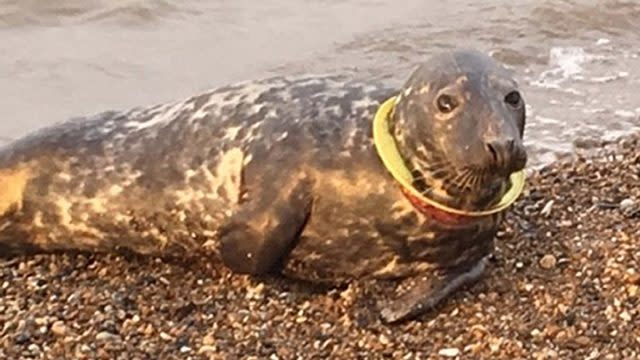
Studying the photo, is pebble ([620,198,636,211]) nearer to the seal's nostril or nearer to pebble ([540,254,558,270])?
pebble ([540,254,558,270])

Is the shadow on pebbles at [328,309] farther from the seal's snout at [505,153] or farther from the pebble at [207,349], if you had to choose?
the seal's snout at [505,153]

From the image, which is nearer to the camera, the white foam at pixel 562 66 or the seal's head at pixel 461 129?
the seal's head at pixel 461 129

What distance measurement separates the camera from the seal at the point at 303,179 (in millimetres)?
4828

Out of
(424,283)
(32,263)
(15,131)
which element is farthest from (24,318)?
(15,131)

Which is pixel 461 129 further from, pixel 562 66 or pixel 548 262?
pixel 562 66

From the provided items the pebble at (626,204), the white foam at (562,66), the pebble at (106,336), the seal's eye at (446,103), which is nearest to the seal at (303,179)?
the seal's eye at (446,103)

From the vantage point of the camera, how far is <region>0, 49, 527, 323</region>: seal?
15.8 ft

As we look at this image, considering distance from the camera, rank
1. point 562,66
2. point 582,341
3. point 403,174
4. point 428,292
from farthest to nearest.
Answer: point 562,66, point 428,292, point 403,174, point 582,341

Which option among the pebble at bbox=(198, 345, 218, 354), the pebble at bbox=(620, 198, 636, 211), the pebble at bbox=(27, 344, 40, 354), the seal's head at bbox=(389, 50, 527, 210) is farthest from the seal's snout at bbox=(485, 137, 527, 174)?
the pebble at bbox=(27, 344, 40, 354)

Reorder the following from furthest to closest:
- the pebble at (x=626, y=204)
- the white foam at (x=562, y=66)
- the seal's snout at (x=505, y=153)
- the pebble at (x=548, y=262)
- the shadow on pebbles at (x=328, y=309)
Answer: the white foam at (x=562, y=66), the pebble at (x=626, y=204), the pebble at (x=548, y=262), the shadow on pebbles at (x=328, y=309), the seal's snout at (x=505, y=153)

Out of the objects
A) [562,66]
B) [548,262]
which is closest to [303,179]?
[548,262]

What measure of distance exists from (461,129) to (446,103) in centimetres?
11

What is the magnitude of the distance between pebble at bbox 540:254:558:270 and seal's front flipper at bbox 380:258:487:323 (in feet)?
0.73

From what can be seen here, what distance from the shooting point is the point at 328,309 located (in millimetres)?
5016
